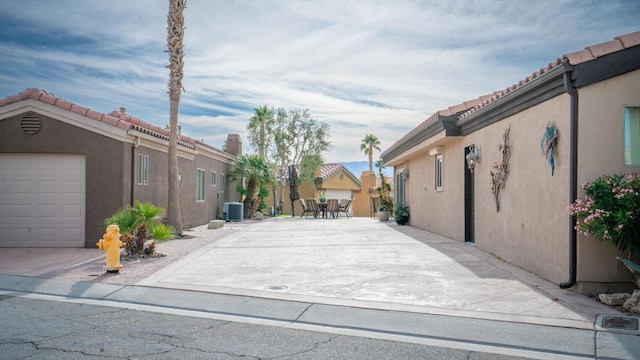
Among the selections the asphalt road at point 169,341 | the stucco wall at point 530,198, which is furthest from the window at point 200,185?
the asphalt road at point 169,341

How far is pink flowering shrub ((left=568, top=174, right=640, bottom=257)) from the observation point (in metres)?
6.69

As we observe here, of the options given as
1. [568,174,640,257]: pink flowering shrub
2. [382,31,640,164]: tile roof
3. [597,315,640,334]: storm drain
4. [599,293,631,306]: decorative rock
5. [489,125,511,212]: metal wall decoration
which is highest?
[382,31,640,164]: tile roof

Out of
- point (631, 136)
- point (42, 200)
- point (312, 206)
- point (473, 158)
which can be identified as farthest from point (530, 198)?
point (312, 206)

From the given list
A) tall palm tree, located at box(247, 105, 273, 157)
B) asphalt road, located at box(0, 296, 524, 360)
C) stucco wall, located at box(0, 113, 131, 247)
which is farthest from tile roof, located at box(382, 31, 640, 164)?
tall palm tree, located at box(247, 105, 273, 157)

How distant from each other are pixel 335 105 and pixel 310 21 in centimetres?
1553

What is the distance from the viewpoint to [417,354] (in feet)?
16.9

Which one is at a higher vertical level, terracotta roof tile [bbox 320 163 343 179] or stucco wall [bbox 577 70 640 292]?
terracotta roof tile [bbox 320 163 343 179]

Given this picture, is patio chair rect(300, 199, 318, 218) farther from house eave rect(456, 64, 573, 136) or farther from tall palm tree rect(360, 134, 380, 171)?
tall palm tree rect(360, 134, 380, 171)

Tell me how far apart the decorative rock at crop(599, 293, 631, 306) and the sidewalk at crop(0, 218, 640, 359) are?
0.63 ft

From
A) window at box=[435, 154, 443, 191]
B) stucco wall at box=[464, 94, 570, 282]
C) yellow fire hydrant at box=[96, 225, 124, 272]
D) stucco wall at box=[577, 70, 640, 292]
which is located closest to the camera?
stucco wall at box=[577, 70, 640, 292]

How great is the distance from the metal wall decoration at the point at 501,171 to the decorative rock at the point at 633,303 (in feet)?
13.4

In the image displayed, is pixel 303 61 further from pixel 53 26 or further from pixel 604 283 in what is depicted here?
pixel 604 283

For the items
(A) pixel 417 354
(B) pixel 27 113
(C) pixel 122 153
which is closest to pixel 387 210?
(C) pixel 122 153

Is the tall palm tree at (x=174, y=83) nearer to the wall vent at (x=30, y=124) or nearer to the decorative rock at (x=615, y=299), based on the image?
the wall vent at (x=30, y=124)
